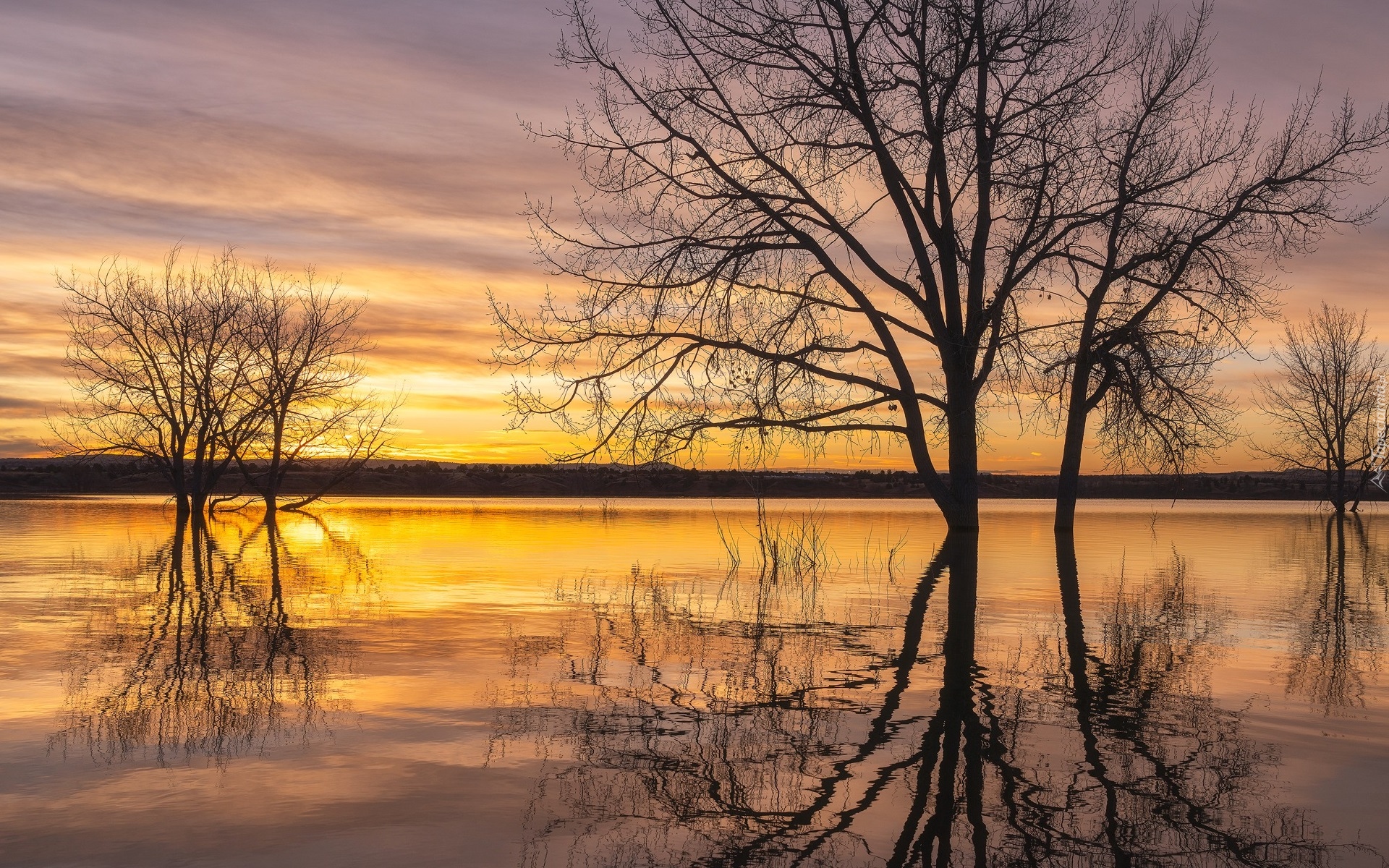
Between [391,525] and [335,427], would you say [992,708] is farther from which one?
[335,427]

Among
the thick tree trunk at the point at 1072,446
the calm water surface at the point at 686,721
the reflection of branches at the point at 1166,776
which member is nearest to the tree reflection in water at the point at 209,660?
the calm water surface at the point at 686,721

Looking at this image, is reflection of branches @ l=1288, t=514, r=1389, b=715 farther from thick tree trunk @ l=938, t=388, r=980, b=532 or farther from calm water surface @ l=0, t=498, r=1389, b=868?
thick tree trunk @ l=938, t=388, r=980, b=532

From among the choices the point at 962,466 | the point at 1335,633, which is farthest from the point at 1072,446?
the point at 1335,633

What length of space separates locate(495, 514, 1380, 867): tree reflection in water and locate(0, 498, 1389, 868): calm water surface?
2 centimetres

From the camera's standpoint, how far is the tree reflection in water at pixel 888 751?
4523 mm

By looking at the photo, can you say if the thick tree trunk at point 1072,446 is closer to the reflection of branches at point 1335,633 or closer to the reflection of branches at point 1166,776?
the reflection of branches at point 1335,633

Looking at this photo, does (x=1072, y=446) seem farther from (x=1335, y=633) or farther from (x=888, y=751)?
(x=888, y=751)

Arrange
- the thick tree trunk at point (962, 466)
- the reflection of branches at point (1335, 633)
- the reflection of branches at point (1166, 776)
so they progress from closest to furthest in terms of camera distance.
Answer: the reflection of branches at point (1166, 776), the reflection of branches at point (1335, 633), the thick tree trunk at point (962, 466)

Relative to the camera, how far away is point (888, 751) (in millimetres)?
5844

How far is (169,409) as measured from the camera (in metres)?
34.1

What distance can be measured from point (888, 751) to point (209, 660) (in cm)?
535

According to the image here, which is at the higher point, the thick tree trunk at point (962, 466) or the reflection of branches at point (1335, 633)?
the thick tree trunk at point (962, 466)

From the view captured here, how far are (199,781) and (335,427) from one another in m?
35.1

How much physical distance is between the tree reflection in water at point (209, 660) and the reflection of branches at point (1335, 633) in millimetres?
6457
